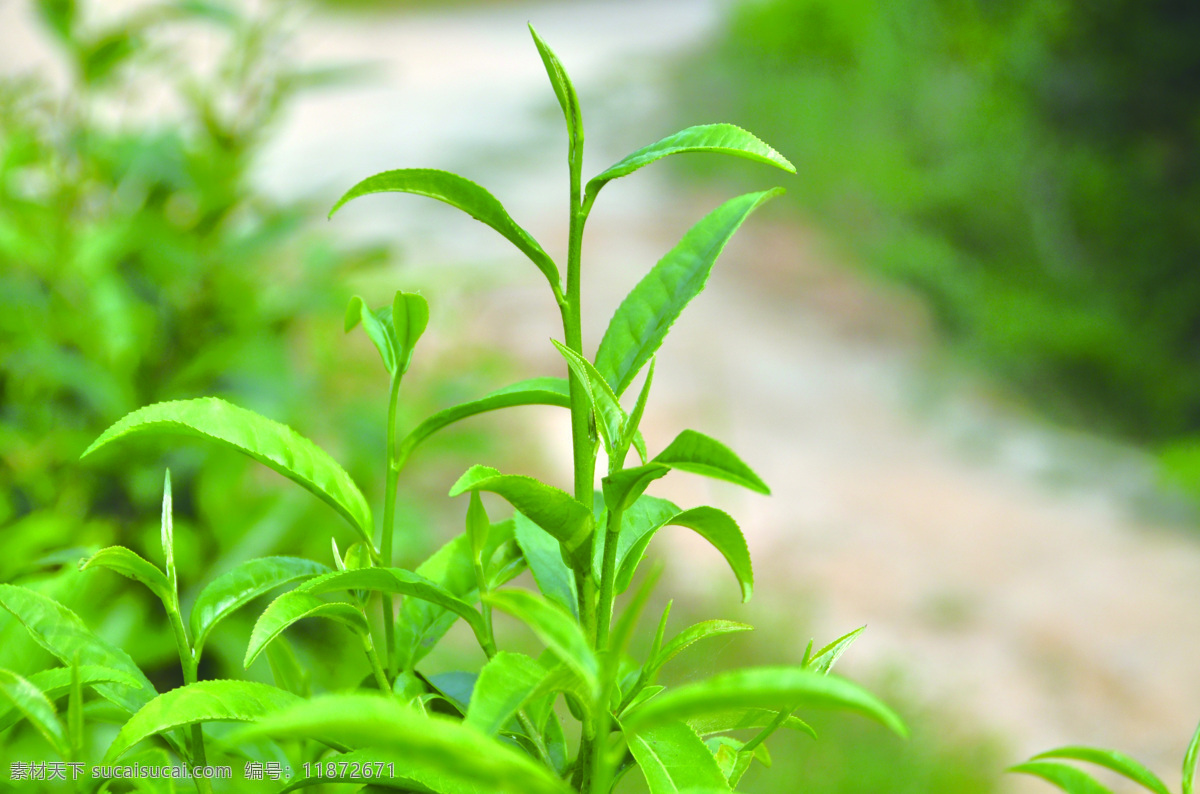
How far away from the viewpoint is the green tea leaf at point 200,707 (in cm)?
23

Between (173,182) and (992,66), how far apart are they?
2.57 metres

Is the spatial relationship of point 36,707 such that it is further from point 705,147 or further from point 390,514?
point 705,147

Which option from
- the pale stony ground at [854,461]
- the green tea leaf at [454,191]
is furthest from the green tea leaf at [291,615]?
the pale stony ground at [854,461]

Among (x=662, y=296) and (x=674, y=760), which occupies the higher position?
(x=662, y=296)

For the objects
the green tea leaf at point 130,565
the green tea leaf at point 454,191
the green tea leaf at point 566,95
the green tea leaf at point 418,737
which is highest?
the green tea leaf at point 566,95

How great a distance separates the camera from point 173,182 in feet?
3.42

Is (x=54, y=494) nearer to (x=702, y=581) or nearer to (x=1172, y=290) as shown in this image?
(x=702, y=581)

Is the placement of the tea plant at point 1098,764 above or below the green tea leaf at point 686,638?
below

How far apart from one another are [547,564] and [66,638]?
0.45 feet

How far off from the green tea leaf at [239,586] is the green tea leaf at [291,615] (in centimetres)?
2

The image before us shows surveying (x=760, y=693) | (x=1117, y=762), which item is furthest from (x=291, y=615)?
(x=1117, y=762)

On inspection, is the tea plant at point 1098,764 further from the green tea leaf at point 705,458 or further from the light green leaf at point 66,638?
the light green leaf at point 66,638

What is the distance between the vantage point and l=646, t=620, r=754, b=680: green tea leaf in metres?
0.27

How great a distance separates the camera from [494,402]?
0.29m
